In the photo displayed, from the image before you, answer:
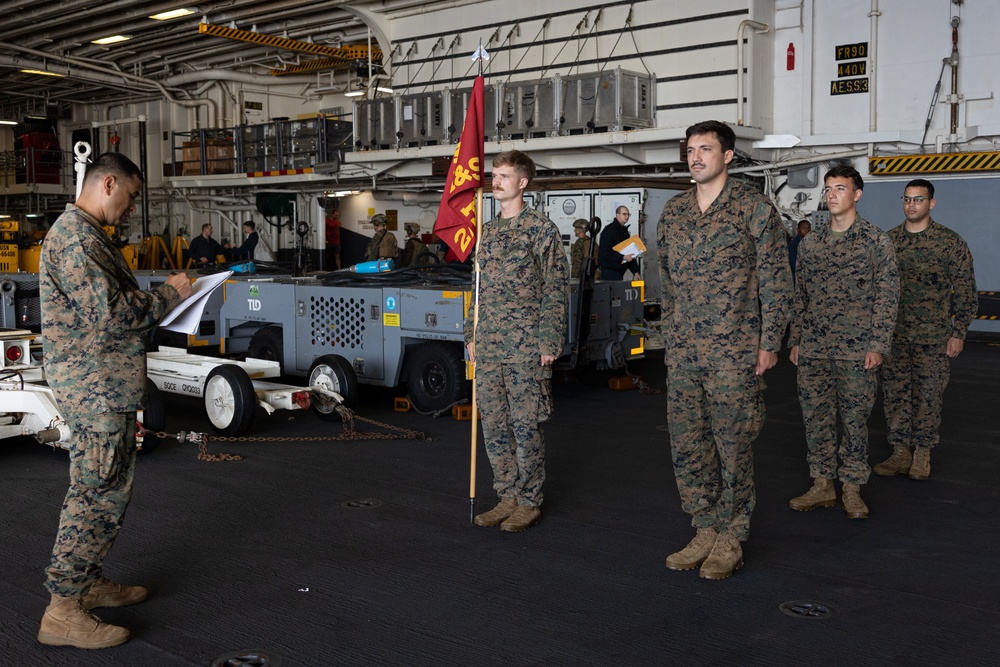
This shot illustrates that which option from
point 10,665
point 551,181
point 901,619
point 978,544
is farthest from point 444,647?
point 551,181

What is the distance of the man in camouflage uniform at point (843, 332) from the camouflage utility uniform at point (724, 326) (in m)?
1.20

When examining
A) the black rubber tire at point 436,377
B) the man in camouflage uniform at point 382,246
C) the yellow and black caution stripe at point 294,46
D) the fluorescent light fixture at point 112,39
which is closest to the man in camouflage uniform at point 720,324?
the black rubber tire at point 436,377

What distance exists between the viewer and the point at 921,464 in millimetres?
5797

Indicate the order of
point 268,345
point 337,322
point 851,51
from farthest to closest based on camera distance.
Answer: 1. point 851,51
2. point 268,345
3. point 337,322

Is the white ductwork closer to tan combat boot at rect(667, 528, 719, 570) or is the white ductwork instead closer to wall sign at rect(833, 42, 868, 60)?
wall sign at rect(833, 42, 868, 60)

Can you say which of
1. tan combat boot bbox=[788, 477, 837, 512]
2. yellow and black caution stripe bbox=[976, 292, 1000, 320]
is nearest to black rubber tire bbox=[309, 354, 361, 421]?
tan combat boot bbox=[788, 477, 837, 512]

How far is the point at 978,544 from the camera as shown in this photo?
4531 mm

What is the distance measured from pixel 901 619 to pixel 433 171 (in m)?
15.1

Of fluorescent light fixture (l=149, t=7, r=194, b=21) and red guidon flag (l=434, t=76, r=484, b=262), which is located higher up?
fluorescent light fixture (l=149, t=7, r=194, b=21)

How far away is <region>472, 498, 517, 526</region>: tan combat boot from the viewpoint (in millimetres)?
4805

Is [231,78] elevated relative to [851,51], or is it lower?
elevated

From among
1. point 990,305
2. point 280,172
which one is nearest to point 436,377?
point 990,305

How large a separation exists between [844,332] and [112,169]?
11.9 ft

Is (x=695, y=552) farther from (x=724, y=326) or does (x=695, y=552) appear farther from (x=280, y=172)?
(x=280, y=172)
